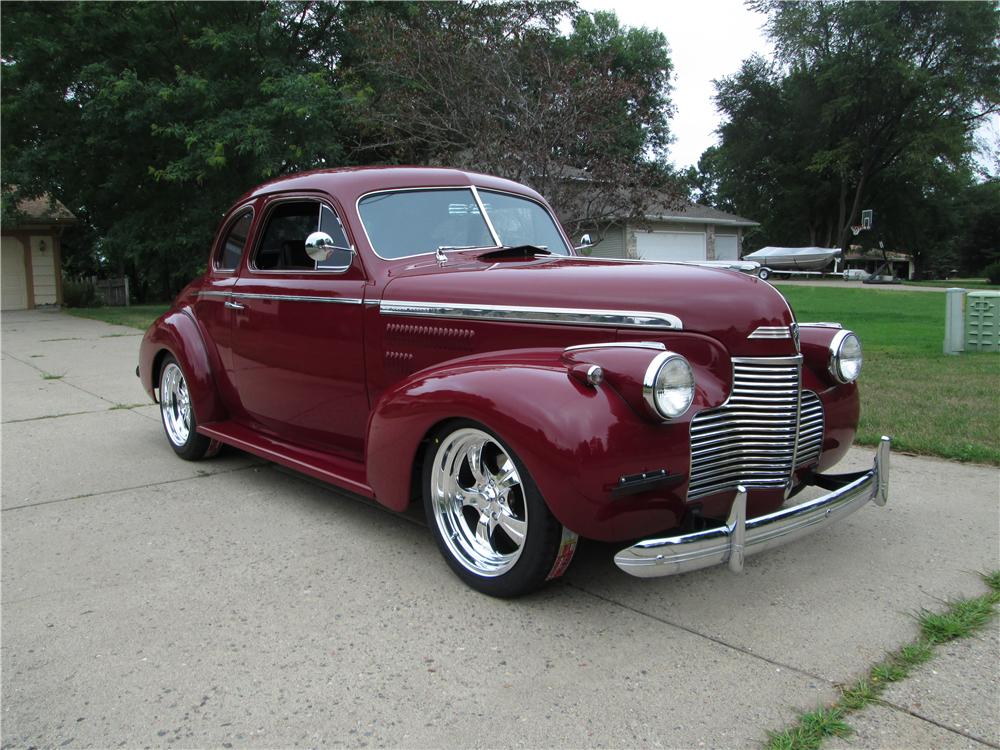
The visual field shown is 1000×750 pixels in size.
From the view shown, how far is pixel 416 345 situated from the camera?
3854mm

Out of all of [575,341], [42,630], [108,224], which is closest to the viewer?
[42,630]

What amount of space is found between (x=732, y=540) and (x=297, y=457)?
2.50 m

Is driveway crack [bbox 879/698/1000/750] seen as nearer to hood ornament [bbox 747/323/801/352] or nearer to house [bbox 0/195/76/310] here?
hood ornament [bbox 747/323/801/352]

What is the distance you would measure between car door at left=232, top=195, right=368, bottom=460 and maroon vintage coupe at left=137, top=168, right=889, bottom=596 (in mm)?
13

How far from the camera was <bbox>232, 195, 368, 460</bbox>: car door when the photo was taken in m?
4.24

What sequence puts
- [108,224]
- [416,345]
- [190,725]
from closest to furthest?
[190,725], [416,345], [108,224]

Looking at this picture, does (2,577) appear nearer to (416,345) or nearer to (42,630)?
(42,630)

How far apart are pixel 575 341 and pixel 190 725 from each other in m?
1.95

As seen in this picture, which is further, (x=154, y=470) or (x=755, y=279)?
(x=154, y=470)

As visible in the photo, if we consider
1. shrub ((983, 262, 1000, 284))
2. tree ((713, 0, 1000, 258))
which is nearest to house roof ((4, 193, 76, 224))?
tree ((713, 0, 1000, 258))

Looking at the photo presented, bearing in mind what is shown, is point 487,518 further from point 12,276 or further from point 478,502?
point 12,276

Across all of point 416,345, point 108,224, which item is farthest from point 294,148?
point 416,345

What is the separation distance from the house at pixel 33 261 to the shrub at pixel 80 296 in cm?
169

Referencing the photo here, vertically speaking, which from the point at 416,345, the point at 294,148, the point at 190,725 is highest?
the point at 294,148
